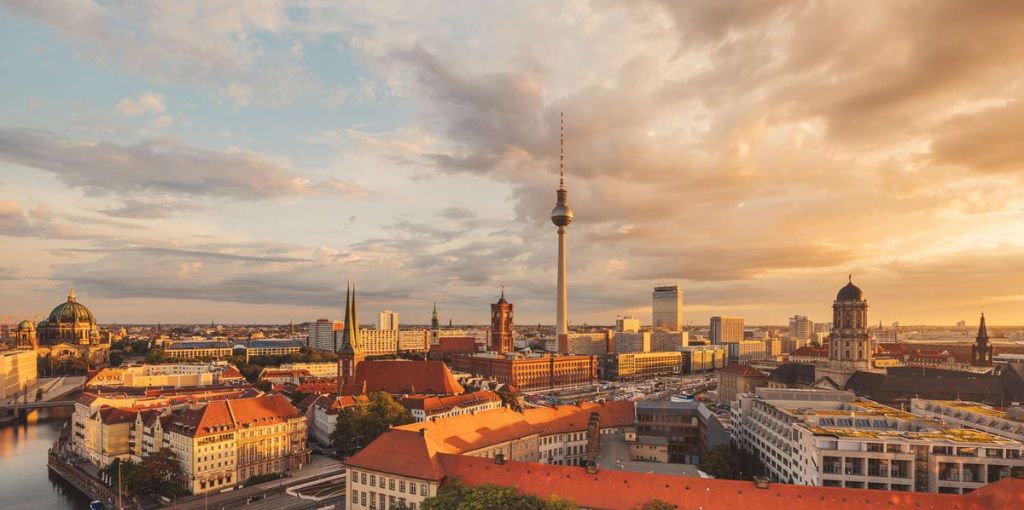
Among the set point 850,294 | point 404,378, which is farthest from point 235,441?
point 850,294

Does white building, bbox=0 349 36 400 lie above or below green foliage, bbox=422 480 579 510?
below

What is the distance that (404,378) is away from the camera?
129 metres

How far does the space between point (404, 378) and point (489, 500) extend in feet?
281

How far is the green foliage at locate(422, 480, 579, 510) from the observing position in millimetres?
45000

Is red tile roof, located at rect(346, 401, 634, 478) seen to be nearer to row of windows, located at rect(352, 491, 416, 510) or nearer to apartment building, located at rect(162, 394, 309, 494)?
row of windows, located at rect(352, 491, 416, 510)

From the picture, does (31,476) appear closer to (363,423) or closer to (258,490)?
(258,490)

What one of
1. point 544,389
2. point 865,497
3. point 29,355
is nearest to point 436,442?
point 865,497

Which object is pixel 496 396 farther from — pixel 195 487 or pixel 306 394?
pixel 195 487

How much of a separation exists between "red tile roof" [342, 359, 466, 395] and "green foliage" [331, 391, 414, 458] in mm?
31119

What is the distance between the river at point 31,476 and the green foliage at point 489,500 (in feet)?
177

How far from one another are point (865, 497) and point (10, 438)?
139132 mm

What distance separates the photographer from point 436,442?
5894 cm

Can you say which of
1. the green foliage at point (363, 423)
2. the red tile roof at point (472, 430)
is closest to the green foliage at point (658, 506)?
the red tile roof at point (472, 430)

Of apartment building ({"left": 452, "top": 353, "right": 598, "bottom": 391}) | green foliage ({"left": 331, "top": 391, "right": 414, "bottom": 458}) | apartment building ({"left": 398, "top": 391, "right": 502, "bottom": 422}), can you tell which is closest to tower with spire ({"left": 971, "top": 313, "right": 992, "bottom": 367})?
apartment building ({"left": 452, "top": 353, "right": 598, "bottom": 391})
